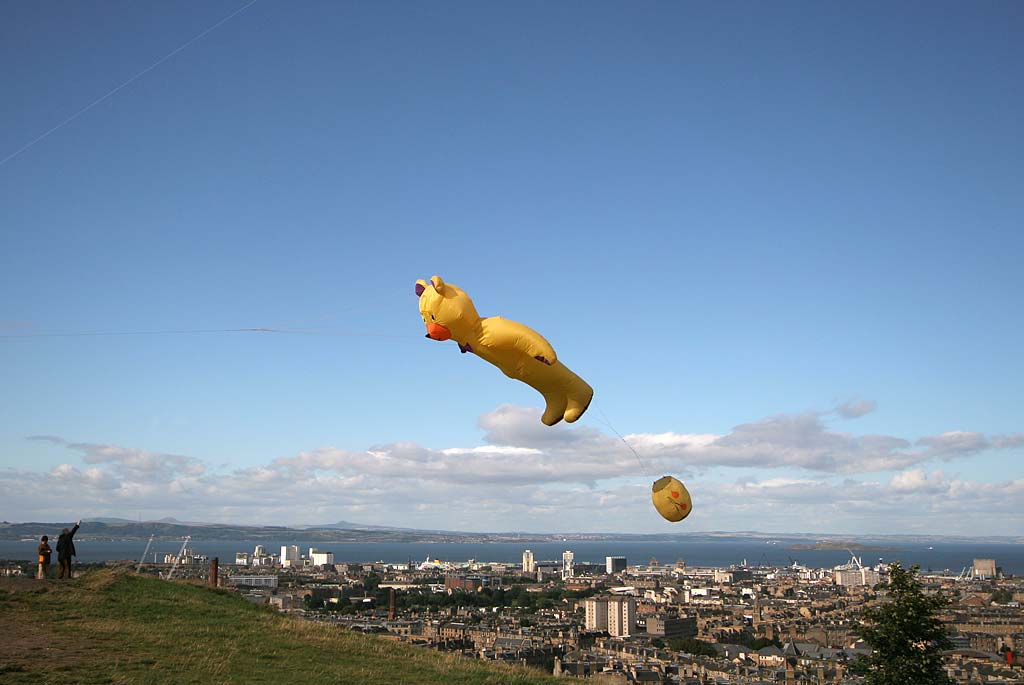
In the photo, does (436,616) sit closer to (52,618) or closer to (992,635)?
(992,635)

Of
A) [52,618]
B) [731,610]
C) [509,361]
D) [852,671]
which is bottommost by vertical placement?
[731,610]

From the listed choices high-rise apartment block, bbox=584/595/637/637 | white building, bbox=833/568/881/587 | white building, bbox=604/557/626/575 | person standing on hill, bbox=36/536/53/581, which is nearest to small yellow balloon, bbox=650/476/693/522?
person standing on hill, bbox=36/536/53/581

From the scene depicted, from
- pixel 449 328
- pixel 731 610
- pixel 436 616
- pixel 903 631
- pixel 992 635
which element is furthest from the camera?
pixel 731 610

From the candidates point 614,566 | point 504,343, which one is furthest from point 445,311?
point 614,566

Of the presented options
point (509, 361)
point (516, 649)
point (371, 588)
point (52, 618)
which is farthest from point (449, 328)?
point (371, 588)

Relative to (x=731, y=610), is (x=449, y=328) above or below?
above

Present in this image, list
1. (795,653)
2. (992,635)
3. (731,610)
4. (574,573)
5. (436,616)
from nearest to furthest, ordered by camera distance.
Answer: (795,653) < (992,635) < (436,616) < (731,610) < (574,573)

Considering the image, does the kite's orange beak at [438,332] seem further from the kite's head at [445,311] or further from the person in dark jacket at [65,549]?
the person in dark jacket at [65,549]
